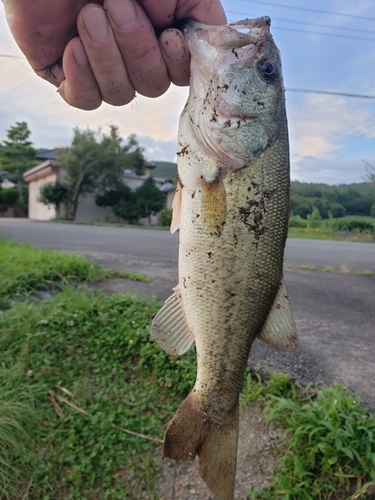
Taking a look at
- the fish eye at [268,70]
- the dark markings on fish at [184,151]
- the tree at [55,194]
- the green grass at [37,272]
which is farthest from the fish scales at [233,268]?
the tree at [55,194]

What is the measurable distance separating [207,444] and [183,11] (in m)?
1.79

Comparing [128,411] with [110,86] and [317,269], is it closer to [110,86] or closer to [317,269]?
[110,86]

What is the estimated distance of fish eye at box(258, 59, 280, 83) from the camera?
1706 millimetres

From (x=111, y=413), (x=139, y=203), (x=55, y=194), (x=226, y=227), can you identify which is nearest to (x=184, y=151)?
(x=226, y=227)

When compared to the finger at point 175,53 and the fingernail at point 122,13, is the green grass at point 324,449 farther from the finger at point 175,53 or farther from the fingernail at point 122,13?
the fingernail at point 122,13

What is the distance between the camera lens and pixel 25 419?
3.24 m

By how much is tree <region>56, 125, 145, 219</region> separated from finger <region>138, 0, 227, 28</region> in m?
28.3

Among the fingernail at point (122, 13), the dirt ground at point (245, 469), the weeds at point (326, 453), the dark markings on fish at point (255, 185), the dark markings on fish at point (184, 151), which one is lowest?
the dirt ground at point (245, 469)

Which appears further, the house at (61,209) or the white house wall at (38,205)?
the white house wall at (38,205)

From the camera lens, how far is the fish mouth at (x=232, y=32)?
5.24ft

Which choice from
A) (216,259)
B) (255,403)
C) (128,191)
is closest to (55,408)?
(255,403)

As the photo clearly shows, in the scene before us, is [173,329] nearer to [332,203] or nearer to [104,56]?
[104,56]

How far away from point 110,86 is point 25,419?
2737 mm

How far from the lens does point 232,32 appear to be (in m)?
1.63
